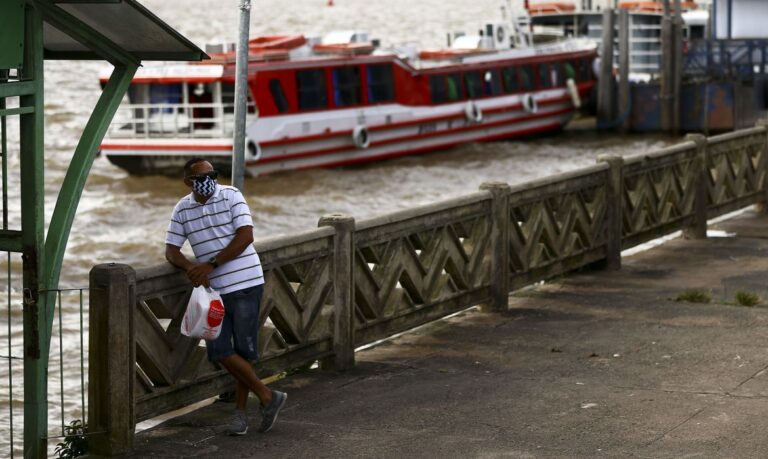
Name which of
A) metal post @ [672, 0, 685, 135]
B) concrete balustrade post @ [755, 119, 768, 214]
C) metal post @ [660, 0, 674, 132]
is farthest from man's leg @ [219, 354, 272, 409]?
metal post @ [672, 0, 685, 135]

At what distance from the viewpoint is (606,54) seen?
41.8m

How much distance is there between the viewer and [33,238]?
7688 millimetres

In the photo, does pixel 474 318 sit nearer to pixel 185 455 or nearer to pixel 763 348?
pixel 763 348

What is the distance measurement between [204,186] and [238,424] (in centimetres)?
141

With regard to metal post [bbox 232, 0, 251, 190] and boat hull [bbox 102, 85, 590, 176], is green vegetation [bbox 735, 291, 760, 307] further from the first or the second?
boat hull [bbox 102, 85, 590, 176]

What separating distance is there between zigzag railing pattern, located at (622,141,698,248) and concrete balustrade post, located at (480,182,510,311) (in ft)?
9.23

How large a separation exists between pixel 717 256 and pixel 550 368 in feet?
19.3

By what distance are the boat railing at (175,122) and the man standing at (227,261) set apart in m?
24.9

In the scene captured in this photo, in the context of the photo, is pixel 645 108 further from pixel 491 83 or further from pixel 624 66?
pixel 491 83

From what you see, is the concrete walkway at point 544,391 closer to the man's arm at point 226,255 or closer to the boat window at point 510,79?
the man's arm at point 226,255

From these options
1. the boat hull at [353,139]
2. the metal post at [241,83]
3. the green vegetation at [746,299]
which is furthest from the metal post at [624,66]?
the metal post at [241,83]

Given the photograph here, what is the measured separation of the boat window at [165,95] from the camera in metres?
34.0

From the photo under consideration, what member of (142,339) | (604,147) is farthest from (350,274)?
(604,147)

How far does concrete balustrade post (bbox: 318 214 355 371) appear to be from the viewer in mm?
9836
